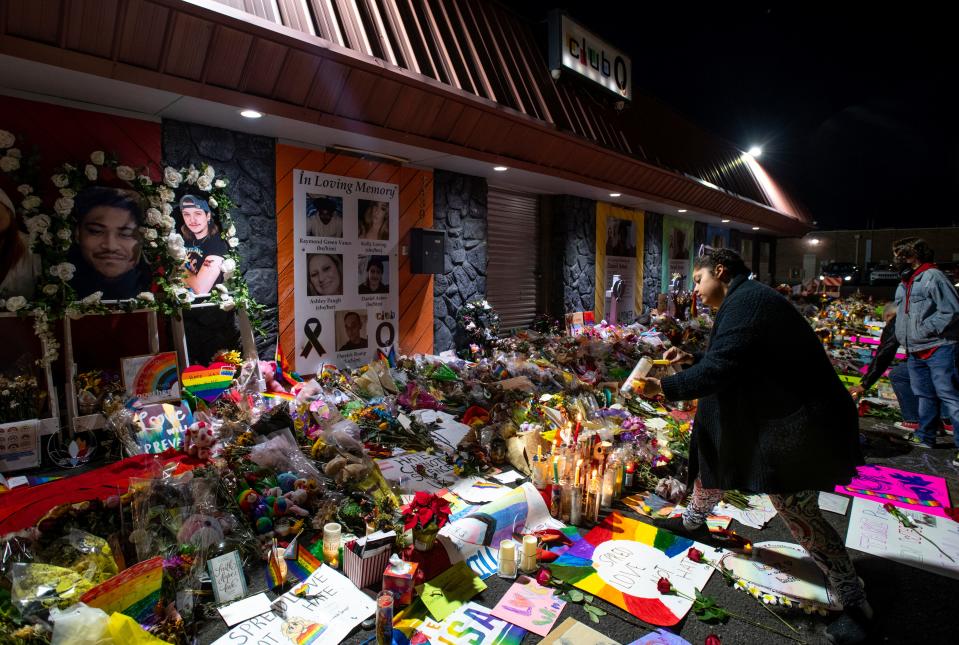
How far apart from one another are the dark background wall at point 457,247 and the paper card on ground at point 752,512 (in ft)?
15.6

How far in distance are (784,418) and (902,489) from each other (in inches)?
116

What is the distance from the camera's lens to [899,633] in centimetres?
266

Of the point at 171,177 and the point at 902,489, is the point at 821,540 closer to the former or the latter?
the point at 902,489

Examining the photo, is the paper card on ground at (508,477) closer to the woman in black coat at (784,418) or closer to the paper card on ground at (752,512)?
the paper card on ground at (752,512)

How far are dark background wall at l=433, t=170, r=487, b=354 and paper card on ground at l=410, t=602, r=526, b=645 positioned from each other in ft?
17.4

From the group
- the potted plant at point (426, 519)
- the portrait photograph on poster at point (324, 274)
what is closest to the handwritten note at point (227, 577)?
the potted plant at point (426, 519)

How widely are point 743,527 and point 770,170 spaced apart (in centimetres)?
1690

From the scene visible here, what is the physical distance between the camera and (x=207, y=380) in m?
5.01

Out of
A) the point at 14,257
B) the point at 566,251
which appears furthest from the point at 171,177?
the point at 566,251

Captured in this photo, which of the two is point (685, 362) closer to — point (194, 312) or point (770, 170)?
point (194, 312)

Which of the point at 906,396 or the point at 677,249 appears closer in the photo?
the point at 906,396

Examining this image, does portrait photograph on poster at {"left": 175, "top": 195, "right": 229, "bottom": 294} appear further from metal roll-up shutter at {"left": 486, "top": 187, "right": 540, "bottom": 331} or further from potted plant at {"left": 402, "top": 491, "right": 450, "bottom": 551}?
metal roll-up shutter at {"left": 486, "top": 187, "right": 540, "bottom": 331}

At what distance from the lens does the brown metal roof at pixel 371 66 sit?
3.34m

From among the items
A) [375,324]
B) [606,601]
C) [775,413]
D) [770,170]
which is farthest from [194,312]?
[770,170]
